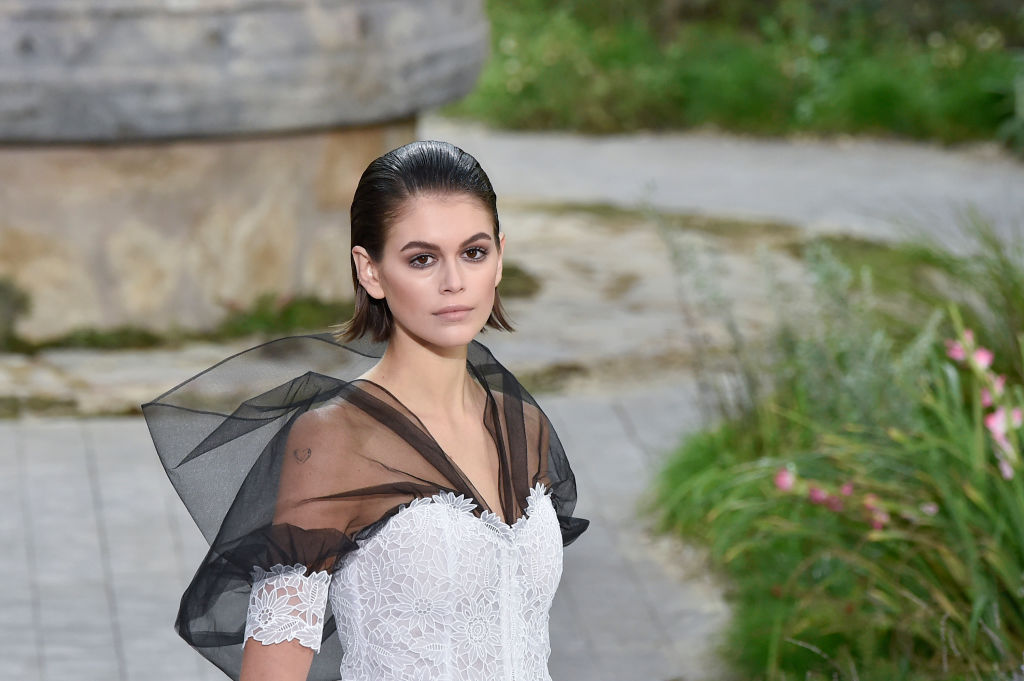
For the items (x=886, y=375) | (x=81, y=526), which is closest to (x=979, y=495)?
(x=886, y=375)

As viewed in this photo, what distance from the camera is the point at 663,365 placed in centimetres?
700

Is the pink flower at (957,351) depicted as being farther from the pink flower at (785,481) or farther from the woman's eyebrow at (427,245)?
the woman's eyebrow at (427,245)

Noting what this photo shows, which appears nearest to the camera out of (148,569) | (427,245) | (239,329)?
(427,245)

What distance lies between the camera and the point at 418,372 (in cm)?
229

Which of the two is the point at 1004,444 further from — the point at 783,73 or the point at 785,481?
the point at 783,73

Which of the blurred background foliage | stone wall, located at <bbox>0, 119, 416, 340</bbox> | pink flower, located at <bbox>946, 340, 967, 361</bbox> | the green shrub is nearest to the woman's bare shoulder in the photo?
the green shrub

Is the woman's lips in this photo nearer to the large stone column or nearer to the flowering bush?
the flowering bush

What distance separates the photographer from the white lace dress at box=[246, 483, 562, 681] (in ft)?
7.18

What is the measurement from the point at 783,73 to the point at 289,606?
38.3 feet

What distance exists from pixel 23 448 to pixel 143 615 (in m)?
1.37

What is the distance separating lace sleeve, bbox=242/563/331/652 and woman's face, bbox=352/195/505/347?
36cm

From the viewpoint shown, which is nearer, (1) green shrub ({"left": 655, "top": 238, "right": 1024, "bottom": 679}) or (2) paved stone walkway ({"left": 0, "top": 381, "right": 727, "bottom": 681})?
(1) green shrub ({"left": 655, "top": 238, "right": 1024, "bottom": 679})

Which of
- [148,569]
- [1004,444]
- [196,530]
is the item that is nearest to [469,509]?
[1004,444]

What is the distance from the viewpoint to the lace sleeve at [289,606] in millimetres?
2172
